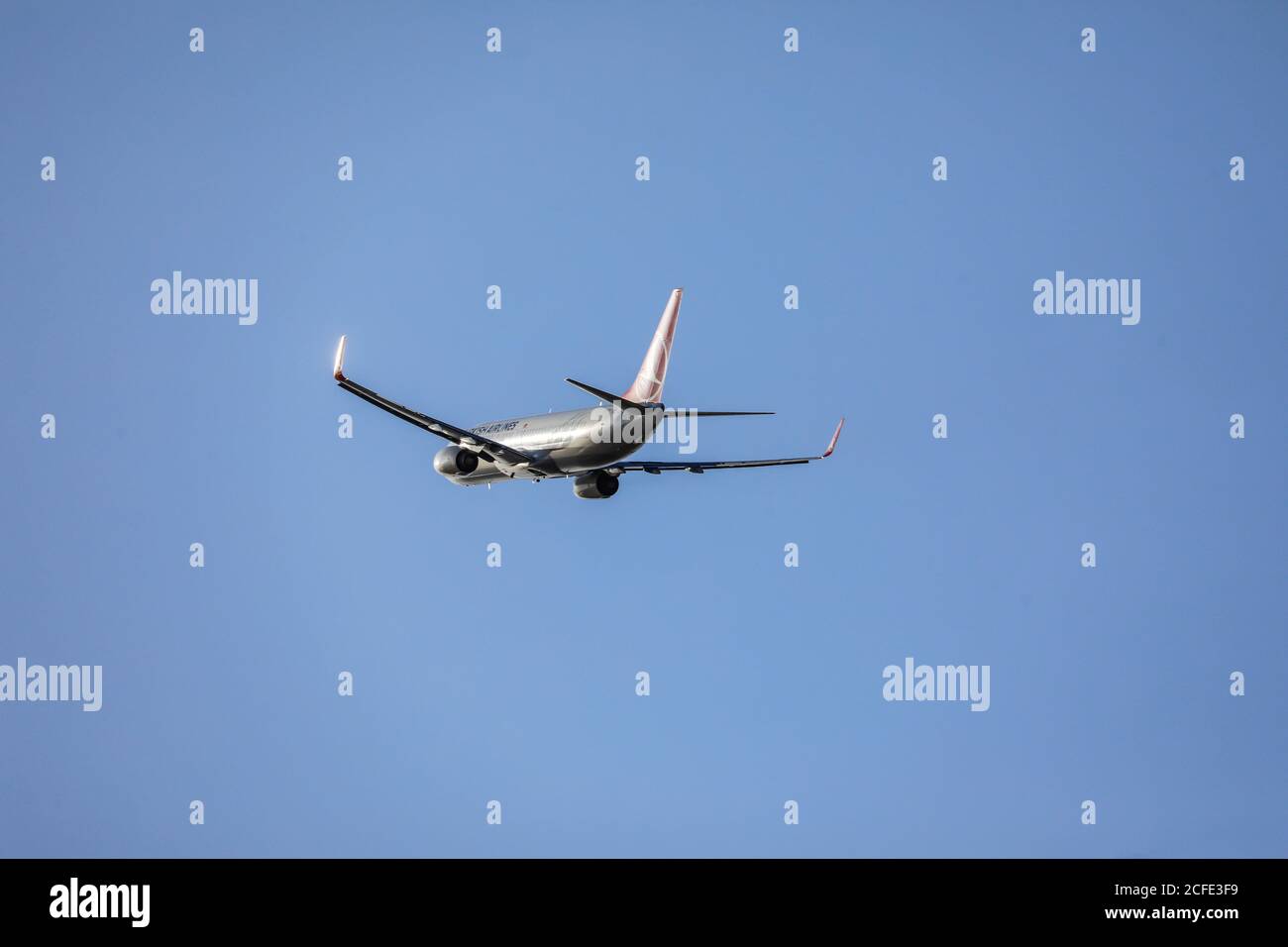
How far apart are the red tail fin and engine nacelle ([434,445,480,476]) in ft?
25.6

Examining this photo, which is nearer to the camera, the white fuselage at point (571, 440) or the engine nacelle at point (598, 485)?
the white fuselage at point (571, 440)

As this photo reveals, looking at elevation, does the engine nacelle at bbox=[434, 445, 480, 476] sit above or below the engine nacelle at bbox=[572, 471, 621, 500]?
above

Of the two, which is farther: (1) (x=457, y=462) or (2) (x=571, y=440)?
(1) (x=457, y=462)

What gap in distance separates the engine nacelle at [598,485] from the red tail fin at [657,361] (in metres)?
4.19

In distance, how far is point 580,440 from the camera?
82.1 metres

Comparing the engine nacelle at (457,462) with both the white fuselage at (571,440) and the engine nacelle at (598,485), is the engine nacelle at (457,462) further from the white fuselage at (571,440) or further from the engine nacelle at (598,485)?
the engine nacelle at (598,485)

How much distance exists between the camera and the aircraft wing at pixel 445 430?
253 feet

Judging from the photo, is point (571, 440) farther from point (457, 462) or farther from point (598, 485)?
point (457, 462)

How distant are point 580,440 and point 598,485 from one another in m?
5.55

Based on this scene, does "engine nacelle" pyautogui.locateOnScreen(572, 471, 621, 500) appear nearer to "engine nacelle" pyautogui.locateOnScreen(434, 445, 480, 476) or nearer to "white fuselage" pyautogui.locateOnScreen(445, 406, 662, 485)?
"white fuselage" pyautogui.locateOnScreen(445, 406, 662, 485)

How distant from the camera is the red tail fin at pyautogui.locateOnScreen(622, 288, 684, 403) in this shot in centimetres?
8319
